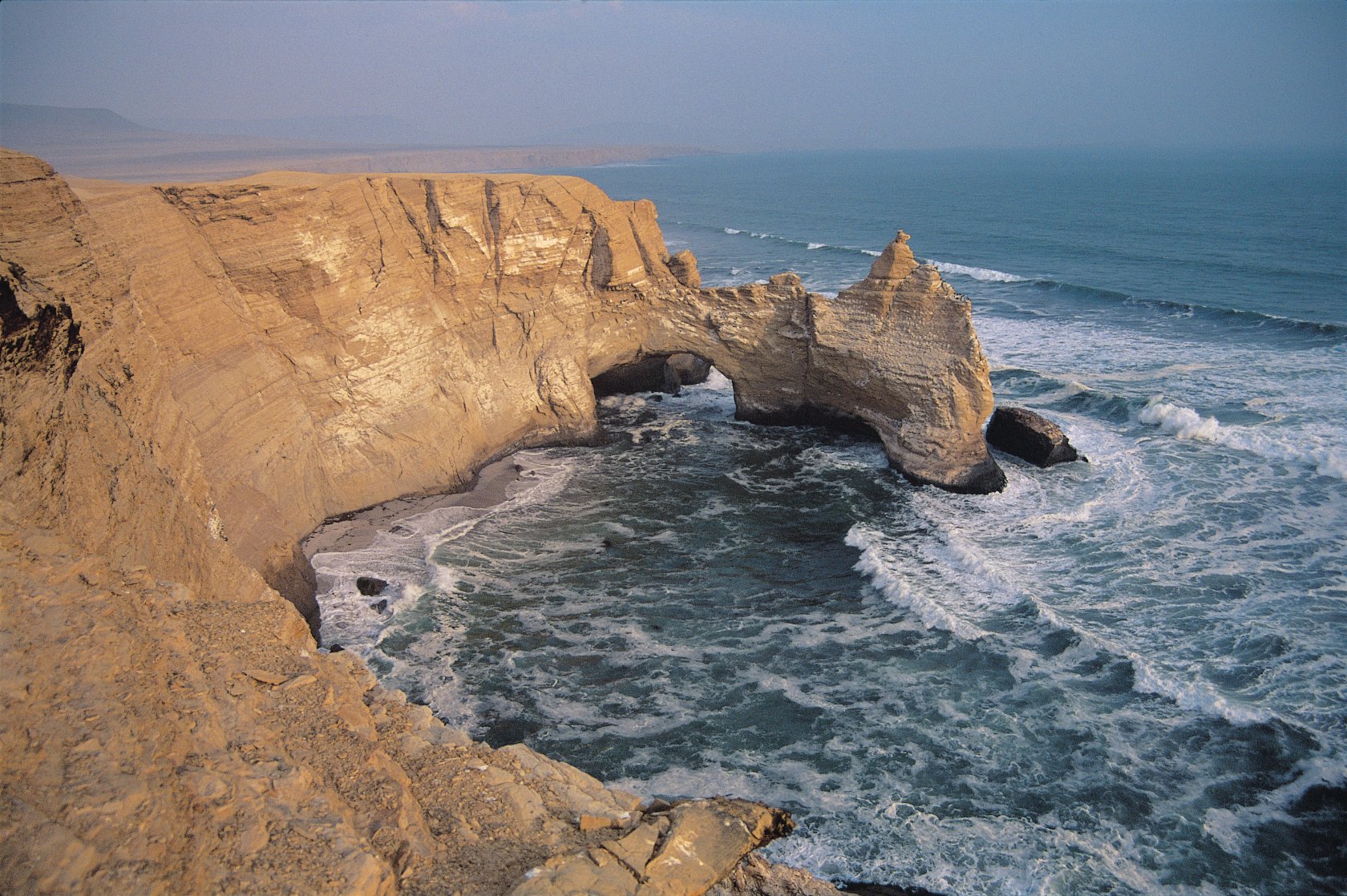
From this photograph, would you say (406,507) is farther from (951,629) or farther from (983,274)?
(983,274)

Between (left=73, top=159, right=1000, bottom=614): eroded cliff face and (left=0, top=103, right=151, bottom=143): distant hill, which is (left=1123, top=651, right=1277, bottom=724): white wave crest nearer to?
(left=73, top=159, right=1000, bottom=614): eroded cliff face

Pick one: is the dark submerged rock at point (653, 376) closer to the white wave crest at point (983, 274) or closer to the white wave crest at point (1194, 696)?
the white wave crest at point (1194, 696)

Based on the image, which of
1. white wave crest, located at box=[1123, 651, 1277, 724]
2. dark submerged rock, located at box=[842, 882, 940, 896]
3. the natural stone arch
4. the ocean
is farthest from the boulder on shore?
dark submerged rock, located at box=[842, 882, 940, 896]

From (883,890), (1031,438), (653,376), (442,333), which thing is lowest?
(883,890)

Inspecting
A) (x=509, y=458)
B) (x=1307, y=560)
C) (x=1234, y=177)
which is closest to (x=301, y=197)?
(x=509, y=458)

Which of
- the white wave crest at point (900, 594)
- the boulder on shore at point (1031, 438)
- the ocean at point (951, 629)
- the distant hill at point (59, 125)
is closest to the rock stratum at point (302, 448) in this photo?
the ocean at point (951, 629)

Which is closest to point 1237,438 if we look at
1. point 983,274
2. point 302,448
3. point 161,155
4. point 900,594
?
point 900,594

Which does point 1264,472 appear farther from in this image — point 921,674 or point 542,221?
point 542,221
